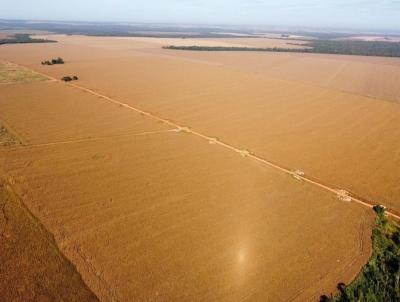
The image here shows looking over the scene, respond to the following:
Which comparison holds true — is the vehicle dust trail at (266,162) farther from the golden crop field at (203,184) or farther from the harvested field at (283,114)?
the harvested field at (283,114)

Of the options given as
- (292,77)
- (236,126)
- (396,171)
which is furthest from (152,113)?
(292,77)

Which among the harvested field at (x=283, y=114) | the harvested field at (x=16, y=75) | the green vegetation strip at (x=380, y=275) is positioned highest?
the green vegetation strip at (x=380, y=275)

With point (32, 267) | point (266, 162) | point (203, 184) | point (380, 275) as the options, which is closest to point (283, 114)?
point (266, 162)

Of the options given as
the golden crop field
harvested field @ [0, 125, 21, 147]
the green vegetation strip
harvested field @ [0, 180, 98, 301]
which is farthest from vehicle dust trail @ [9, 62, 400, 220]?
harvested field @ [0, 180, 98, 301]

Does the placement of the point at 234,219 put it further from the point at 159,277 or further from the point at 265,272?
the point at 159,277

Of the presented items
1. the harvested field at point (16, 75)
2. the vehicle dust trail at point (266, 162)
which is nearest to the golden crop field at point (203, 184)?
the vehicle dust trail at point (266, 162)

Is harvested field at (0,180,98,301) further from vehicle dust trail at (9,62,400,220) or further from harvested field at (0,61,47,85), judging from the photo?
harvested field at (0,61,47,85)
